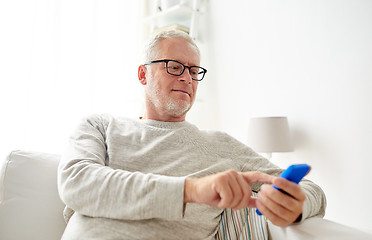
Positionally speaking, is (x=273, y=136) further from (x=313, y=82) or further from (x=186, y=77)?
(x=186, y=77)

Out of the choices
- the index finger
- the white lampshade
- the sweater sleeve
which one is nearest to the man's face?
the sweater sleeve

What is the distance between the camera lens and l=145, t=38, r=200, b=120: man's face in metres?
1.33

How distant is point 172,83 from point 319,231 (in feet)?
2.49

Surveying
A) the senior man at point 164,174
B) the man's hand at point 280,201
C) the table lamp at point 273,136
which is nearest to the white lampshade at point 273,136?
the table lamp at point 273,136

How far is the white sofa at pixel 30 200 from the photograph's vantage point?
1.12m

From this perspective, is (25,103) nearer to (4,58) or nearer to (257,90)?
(4,58)

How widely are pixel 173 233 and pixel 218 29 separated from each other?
222cm

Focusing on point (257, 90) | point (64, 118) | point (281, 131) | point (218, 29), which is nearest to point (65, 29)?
point (64, 118)

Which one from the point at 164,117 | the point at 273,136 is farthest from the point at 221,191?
the point at 273,136

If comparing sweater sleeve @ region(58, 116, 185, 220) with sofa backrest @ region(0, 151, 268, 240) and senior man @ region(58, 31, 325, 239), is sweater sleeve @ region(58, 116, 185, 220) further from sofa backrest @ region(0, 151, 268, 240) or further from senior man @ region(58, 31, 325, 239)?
sofa backrest @ region(0, 151, 268, 240)

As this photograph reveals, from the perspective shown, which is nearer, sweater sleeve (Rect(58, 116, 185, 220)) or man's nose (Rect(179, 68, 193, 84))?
sweater sleeve (Rect(58, 116, 185, 220))

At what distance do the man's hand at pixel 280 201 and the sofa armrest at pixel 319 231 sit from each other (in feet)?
0.35

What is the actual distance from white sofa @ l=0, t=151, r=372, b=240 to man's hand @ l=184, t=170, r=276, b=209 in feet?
1.11

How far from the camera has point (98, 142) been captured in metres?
1.13
